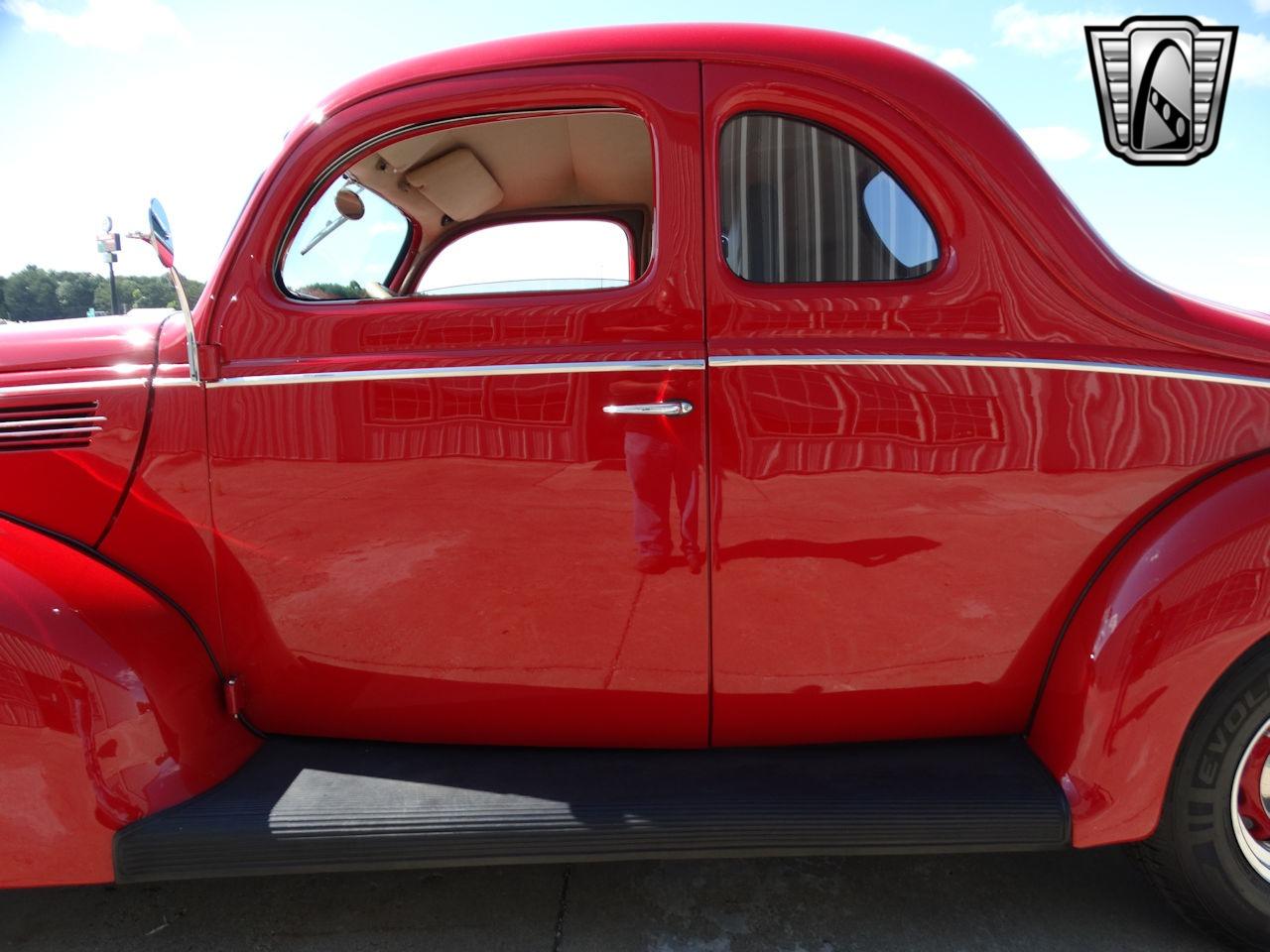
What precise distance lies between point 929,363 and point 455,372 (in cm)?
99

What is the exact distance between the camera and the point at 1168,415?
1660 millimetres

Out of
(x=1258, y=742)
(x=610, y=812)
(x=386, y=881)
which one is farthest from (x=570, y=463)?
(x=1258, y=742)

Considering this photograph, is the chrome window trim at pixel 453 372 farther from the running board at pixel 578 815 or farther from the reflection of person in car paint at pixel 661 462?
the running board at pixel 578 815

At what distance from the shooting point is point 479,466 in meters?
1.68

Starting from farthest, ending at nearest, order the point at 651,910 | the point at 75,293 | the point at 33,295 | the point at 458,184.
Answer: the point at 33,295 < the point at 75,293 < the point at 458,184 < the point at 651,910

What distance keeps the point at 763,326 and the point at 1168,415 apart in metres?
0.87

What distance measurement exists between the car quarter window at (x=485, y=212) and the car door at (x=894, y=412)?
0.99 ft

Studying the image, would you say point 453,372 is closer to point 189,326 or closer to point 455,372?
point 455,372

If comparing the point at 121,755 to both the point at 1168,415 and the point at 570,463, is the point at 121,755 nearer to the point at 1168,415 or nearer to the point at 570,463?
the point at 570,463

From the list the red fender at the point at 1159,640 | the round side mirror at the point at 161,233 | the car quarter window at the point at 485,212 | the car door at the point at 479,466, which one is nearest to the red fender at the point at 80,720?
the car door at the point at 479,466

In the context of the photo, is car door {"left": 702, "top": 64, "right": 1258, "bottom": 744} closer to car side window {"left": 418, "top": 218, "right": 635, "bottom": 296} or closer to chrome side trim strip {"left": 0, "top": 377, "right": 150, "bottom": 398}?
car side window {"left": 418, "top": 218, "right": 635, "bottom": 296}

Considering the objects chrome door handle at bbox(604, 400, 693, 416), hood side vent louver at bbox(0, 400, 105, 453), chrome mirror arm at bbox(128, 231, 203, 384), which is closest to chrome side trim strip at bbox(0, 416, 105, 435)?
hood side vent louver at bbox(0, 400, 105, 453)

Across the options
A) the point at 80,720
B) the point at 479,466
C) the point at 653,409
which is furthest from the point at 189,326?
the point at 653,409

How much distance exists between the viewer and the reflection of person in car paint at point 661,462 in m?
1.64
